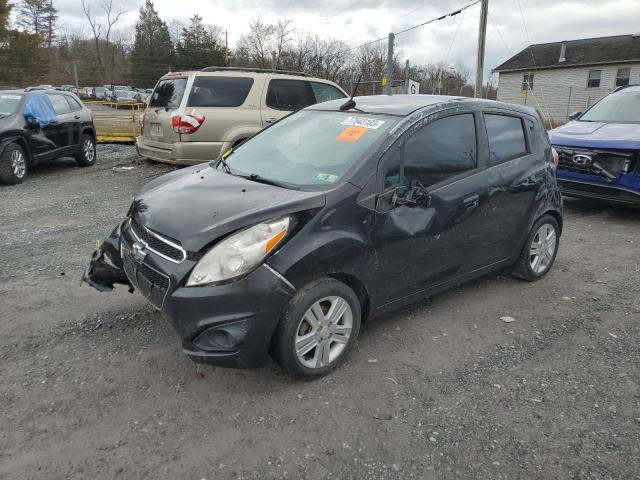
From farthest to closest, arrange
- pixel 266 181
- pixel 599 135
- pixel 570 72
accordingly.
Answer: pixel 570 72 → pixel 599 135 → pixel 266 181

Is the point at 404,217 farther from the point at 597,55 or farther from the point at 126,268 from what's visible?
the point at 597,55

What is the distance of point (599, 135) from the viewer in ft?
23.7

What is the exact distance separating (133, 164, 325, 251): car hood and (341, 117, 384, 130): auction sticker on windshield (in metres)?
0.81

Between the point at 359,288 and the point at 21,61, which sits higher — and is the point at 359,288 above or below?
below

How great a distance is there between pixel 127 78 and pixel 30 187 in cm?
3771

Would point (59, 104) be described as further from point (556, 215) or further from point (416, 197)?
point (556, 215)

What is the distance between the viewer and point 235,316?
2682mm

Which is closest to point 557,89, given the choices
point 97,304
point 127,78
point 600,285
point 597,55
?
point 597,55

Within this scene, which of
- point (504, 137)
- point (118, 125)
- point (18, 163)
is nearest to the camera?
point (504, 137)

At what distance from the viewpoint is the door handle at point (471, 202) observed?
147 inches

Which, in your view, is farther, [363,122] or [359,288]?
[363,122]

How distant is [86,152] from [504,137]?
9.51 meters

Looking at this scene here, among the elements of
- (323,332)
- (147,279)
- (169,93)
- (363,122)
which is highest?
(169,93)

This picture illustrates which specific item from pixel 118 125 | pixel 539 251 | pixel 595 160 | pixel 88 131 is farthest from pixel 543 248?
pixel 118 125
